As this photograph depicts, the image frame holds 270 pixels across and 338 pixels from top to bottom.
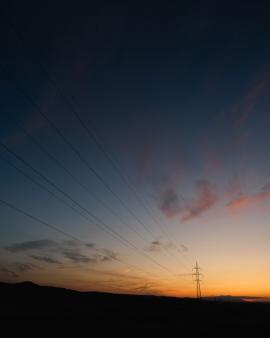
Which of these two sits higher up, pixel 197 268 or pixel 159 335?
pixel 197 268

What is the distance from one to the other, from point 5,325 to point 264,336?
29807 mm

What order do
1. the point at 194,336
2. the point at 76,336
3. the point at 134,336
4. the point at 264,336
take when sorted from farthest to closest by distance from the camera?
the point at 264,336
the point at 194,336
the point at 134,336
the point at 76,336

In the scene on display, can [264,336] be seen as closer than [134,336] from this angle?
No

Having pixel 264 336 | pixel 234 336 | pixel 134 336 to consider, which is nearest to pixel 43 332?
pixel 134 336

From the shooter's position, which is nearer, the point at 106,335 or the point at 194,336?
the point at 106,335

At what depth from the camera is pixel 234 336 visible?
39156mm

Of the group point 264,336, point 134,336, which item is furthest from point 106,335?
point 264,336

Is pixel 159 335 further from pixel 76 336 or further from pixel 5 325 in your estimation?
pixel 5 325

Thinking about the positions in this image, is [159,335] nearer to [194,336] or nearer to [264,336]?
[194,336]

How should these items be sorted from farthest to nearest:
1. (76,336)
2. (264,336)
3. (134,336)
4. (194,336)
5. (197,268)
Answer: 1. (197,268)
2. (264,336)
3. (194,336)
4. (134,336)
5. (76,336)

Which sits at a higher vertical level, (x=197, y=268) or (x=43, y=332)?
(x=197, y=268)

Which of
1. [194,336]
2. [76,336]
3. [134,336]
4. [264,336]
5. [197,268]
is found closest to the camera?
[76,336]

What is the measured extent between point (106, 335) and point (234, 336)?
50.3 ft

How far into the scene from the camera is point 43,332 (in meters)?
33.3
